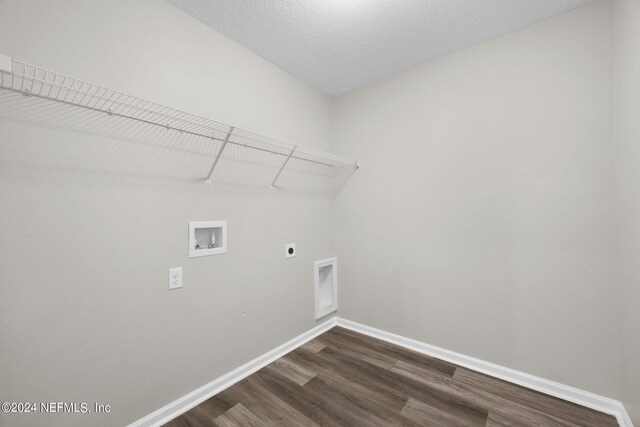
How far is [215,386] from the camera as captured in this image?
5.71 feet

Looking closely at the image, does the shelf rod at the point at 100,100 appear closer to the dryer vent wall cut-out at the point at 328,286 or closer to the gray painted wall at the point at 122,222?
the gray painted wall at the point at 122,222

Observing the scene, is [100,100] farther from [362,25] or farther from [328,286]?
[328,286]

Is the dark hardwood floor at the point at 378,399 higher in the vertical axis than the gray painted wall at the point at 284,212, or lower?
lower

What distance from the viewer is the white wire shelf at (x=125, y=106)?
983mm

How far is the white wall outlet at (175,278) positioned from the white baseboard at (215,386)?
0.69 metres

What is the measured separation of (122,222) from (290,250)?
1259 mm

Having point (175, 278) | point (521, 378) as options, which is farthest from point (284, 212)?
point (521, 378)

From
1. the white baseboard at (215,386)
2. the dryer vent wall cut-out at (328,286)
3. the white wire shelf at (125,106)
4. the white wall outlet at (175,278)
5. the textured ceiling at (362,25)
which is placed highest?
the textured ceiling at (362,25)

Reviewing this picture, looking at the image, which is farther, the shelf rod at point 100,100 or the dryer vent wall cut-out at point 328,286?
the dryer vent wall cut-out at point 328,286

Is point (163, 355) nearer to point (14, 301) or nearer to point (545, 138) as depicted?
point (14, 301)

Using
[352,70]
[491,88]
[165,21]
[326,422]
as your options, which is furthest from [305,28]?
[326,422]

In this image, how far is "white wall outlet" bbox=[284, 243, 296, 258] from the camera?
2.28 meters

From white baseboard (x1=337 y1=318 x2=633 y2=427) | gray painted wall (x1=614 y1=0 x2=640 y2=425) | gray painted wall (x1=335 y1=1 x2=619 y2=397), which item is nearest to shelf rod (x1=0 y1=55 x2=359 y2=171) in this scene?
gray painted wall (x1=335 y1=1 x2=619 y2=397)

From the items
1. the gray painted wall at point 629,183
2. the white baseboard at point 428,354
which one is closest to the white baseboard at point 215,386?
the white baseboard at point 428,354
